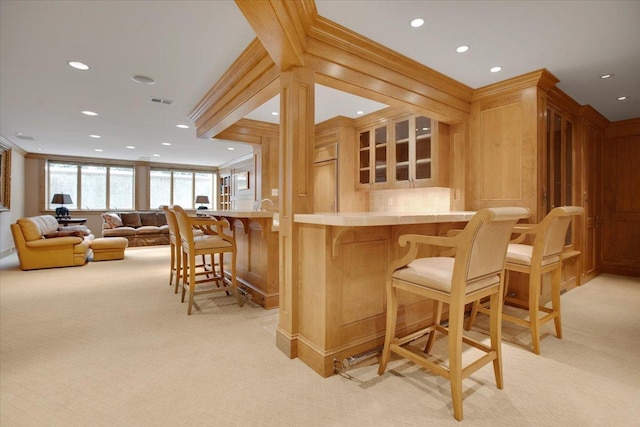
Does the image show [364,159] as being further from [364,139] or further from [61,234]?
[61,234]

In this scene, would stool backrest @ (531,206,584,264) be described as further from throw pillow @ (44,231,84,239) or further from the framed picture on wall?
throw pillow @ (44,231,84,239)

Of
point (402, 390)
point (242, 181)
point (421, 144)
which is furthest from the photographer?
point (242, 181)

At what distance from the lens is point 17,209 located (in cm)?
748

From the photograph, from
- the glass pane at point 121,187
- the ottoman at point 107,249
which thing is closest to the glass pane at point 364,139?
the ottoman at point 107,249

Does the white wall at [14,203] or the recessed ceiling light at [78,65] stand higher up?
the recessed ceiling light at [78,65]

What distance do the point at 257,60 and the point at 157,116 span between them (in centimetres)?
288

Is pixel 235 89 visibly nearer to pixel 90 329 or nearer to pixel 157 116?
pixel 157 116

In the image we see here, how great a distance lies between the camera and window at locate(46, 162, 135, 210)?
8.55 meters

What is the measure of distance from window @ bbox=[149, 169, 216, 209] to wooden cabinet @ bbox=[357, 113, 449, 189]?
764 centimetres

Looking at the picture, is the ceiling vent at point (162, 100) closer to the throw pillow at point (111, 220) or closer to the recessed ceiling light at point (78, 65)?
the recessed ceiling light at point (78, 65)

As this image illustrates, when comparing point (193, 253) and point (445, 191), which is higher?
point (445, 191)

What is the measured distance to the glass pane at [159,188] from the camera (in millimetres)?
9789

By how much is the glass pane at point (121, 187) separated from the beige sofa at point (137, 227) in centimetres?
95

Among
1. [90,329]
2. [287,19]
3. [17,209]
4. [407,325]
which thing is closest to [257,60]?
[287,19]
